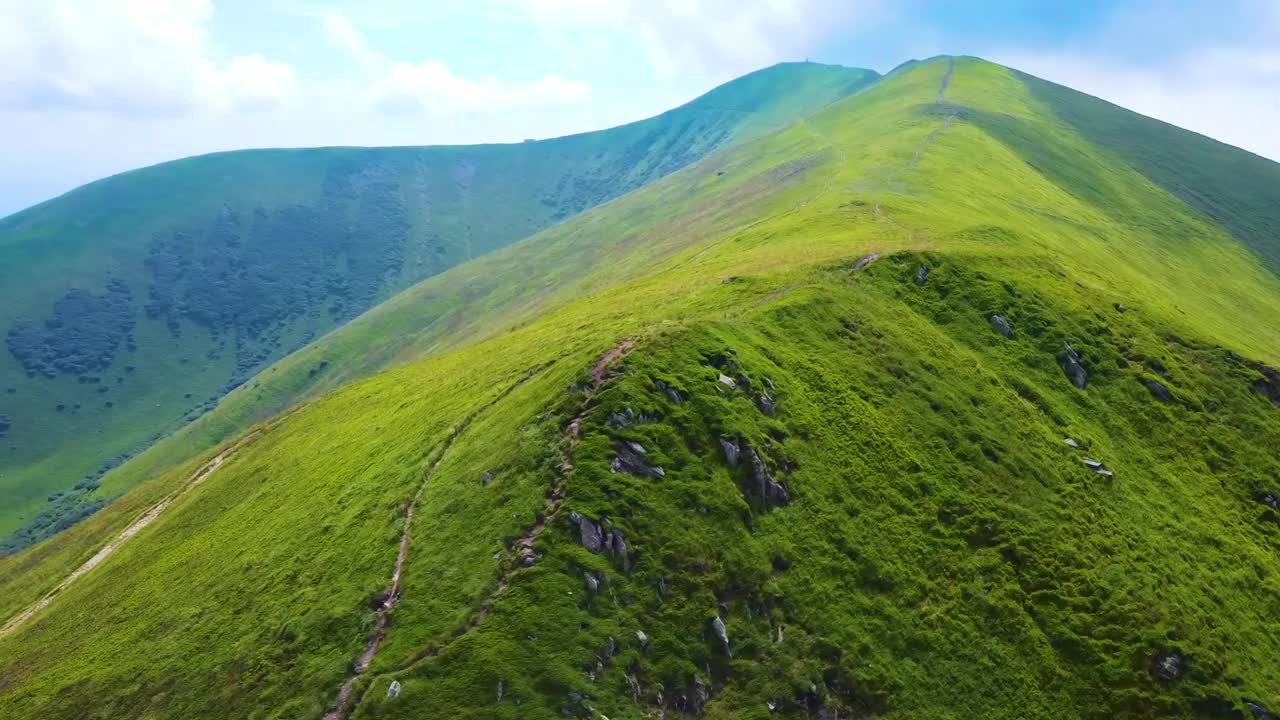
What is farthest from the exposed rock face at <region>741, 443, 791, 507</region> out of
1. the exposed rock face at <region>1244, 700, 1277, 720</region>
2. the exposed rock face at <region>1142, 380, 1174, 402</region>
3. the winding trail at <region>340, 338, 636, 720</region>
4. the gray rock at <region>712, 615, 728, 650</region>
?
the exposed rock face at <region>1142, 380, 1174, 402</region>

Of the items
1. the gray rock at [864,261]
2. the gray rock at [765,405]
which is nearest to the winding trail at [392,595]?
the gray rock at [765,405]

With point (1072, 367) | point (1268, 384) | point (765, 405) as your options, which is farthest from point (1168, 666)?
point (1268, 384)

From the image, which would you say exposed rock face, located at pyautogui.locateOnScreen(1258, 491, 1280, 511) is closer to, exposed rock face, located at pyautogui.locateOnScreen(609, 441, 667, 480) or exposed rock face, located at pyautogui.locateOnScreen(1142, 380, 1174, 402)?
exposed rock face, located at pyautogui.locateOnScreen(1142, 380, 1174, 402)

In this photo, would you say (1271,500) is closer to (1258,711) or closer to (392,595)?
(1258,711)

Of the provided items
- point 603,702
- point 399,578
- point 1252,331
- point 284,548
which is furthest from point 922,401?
point 1252,331

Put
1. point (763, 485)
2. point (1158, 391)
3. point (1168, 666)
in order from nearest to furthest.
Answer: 1. point (1168, 666)
2. point (763, 485)
3. point (1158, 391)

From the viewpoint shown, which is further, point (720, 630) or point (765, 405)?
point (765, 405)

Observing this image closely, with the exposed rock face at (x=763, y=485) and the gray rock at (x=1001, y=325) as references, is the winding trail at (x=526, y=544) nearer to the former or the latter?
the exposed rock face at (x=763, y=485)
